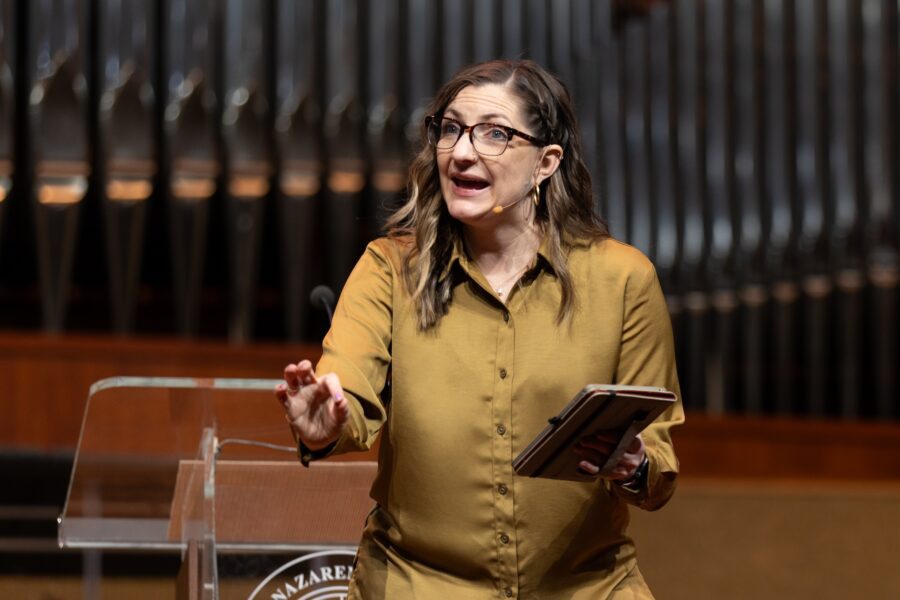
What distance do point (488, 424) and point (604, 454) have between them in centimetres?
20

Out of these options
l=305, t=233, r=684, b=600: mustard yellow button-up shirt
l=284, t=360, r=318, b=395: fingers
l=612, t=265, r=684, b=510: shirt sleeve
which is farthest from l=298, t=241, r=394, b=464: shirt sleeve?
l=612, t=265, r=684, b=510: shirt sleeve

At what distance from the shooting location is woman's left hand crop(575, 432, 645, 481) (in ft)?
6.81

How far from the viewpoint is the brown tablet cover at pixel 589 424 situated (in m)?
1.99

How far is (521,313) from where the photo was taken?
90.4 inches

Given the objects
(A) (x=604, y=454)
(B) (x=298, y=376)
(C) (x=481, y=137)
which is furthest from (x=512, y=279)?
(B) (x=298, y=376)

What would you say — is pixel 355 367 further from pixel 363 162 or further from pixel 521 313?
pixel 363 162

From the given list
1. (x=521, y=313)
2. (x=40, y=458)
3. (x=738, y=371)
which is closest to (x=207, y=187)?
(x=40, y=458)

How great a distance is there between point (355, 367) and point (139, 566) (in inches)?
77.8

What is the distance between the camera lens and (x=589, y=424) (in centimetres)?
203

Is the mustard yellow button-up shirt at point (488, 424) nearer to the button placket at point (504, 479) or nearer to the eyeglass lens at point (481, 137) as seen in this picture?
the button placket at point (504, 479)

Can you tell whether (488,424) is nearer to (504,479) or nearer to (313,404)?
(504,479)

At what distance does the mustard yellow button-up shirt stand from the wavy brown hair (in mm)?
25

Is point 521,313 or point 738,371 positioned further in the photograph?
point 738,371

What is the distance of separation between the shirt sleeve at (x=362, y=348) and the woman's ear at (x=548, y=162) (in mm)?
275
